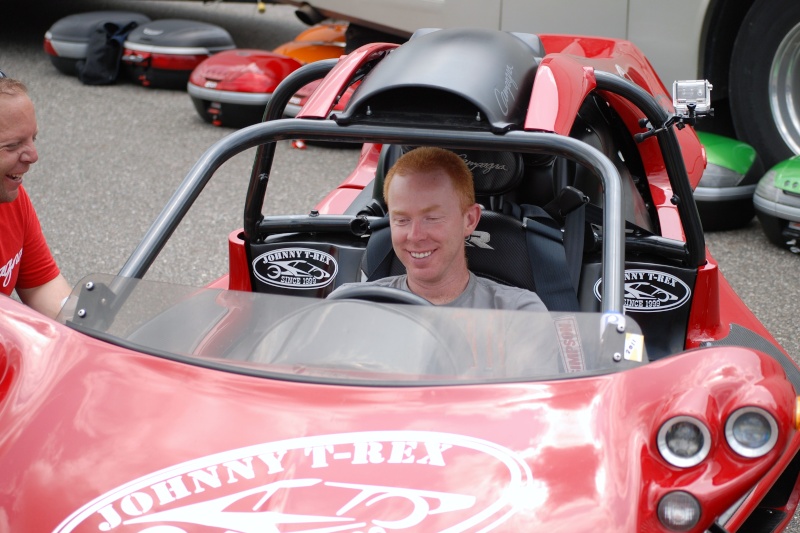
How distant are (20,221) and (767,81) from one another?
4.22 m

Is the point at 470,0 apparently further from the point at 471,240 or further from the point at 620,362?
the point at 620,362

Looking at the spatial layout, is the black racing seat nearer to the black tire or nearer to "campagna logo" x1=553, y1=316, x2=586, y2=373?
"campagna logo" x1=553, y1=316, x2=586, y2=373

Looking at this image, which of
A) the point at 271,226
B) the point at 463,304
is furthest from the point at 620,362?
the point at 271,226

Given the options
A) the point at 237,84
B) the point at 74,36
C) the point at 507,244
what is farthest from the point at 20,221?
the point at 74,36

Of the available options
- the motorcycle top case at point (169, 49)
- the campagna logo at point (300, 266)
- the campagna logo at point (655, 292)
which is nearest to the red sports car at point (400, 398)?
the campagna logo at point (655, 292)

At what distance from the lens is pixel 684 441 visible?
1.69m

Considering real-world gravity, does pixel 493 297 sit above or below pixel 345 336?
below

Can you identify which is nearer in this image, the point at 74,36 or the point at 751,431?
the point at 751,431

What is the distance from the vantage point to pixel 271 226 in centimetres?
322

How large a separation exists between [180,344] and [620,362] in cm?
90

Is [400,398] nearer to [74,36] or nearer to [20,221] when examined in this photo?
[20,221]

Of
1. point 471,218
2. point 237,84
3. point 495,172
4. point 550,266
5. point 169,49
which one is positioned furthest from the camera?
point 169,49

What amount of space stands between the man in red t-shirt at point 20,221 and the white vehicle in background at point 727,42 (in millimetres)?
3682

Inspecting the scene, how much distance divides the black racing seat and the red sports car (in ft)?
0.05
